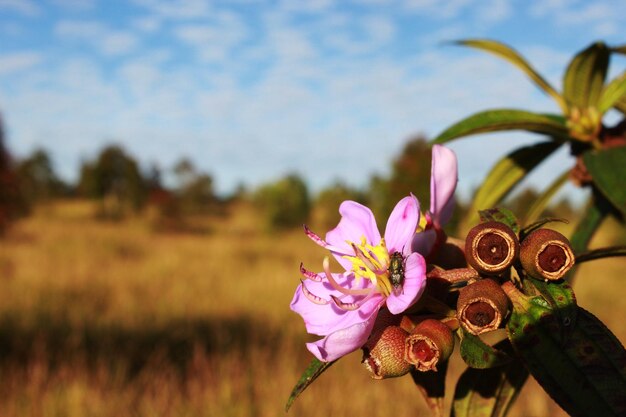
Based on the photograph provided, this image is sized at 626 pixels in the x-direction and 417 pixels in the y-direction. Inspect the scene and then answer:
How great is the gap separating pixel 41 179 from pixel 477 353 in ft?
78.3

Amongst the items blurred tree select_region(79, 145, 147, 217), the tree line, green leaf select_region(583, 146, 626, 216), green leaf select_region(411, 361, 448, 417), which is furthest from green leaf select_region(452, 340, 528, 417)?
blurred tree select_region(79, 145, 147, 217)

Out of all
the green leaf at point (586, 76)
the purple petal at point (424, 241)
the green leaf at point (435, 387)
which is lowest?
the green leaf at point (435, 387)

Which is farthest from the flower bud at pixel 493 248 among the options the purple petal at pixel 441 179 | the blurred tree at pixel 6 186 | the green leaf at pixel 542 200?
the blurred tree at pixel 6 186

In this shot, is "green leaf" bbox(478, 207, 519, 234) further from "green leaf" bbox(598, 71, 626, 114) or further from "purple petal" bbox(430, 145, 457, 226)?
"green leaf" bbox(598, 71, 626, 114)

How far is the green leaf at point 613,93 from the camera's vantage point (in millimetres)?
933

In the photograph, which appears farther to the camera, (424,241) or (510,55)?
(510,55)

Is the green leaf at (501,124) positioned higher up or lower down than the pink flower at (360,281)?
higher up

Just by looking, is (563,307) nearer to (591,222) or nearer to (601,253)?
(601,253)

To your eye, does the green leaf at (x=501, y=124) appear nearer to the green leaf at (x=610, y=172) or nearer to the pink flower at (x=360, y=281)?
the green leaf at (x=610, y=172)

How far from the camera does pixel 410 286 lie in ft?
1.61

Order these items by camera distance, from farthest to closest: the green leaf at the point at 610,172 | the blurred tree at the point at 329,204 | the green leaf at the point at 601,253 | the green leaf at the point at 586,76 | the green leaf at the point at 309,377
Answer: the blurred tree at the point at 329,204 < the green leaf at the point at 586,76 < the green leaf at the point at 610,172 < the green leaf at the point at 601,253 < the green leaf at the point at 309,377

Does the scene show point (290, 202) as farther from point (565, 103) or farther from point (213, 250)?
point (565, 103)

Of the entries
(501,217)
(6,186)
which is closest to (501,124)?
(501,217)

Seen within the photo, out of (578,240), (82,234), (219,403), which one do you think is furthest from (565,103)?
(82,234)
